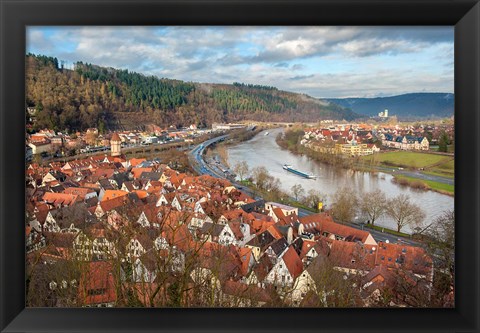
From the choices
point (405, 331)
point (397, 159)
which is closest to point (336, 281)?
point (405, 331)

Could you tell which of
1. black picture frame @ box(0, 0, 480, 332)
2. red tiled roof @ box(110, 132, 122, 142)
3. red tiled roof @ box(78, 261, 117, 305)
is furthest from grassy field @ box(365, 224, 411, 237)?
red tiled roof @ box(110, 132, 122, 142)

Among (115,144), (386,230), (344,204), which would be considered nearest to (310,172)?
(344,204)

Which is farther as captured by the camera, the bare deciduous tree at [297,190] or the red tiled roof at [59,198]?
the bare deciduous tree at [297,190]

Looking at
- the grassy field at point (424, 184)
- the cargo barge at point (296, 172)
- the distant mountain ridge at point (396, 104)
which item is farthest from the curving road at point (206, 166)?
the distant mountain ridge at point (396, 104)

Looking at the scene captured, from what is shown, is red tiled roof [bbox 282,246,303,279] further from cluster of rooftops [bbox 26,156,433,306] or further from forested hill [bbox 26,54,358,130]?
forested hill [bbox 26,54,358,130]

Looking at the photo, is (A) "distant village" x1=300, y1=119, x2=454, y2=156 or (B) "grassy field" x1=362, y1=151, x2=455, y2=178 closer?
(B) "grassy field" x1=362, y1=151, x2=455, y2=178

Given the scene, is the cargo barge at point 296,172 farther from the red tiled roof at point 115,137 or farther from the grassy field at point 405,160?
the red tiled roof at point 115,137
